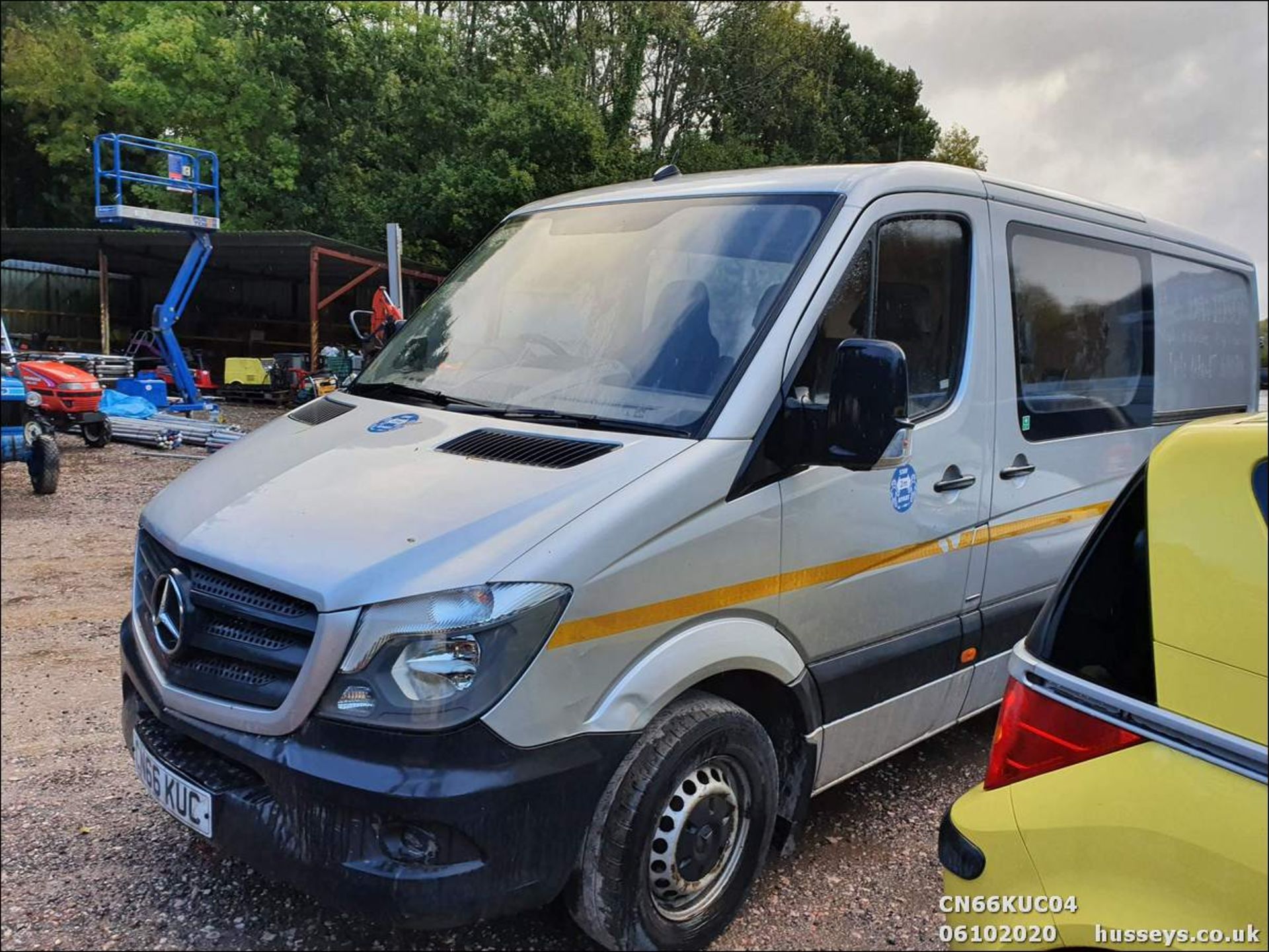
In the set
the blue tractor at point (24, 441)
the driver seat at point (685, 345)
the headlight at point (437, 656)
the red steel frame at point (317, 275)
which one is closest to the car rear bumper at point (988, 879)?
the headlight at point (437, 656)

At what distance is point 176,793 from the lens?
239cm

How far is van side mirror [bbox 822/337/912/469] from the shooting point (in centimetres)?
242

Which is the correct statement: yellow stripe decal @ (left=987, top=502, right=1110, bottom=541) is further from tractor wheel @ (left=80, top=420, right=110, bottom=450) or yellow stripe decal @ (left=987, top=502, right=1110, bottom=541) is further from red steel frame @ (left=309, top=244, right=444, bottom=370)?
red steel frame @ (left=309, top=244, right=444, bottom=370)

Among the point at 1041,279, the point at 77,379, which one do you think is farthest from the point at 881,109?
the point at 1041,279

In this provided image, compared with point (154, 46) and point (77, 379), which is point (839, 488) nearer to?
point (77, 379)

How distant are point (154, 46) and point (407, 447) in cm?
2758

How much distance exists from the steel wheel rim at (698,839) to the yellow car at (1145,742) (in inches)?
29.4

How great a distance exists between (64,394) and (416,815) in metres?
11.6

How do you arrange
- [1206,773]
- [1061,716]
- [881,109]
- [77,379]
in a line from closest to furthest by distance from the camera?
[1206,773], [1061,716], [77,379], [881,109]

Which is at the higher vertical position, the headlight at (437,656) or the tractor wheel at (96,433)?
the tractor wheel at (96,433)

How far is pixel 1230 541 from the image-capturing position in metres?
1.51

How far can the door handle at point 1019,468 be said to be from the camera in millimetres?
3428


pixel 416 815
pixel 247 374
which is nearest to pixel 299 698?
pixel 416 815

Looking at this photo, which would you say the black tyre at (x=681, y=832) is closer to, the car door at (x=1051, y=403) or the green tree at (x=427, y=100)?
the car door at (x=1051, y=403)
